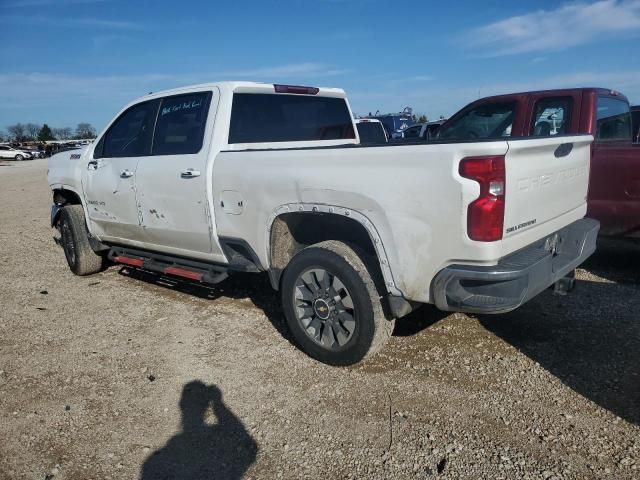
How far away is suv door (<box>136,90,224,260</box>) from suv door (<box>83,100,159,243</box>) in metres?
0.17

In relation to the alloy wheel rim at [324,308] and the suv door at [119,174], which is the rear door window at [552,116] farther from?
the suv door at [119,174]

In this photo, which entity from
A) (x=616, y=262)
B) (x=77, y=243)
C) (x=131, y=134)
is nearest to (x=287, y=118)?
(x=131, y=134)

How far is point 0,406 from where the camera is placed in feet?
11.2

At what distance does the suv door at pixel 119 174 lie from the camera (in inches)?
195

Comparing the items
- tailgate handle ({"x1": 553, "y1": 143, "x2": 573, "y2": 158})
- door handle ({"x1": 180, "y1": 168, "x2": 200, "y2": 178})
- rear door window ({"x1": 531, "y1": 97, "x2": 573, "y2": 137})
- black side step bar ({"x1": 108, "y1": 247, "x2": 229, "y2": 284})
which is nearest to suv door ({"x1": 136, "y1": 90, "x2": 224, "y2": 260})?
door handle ({"x1": 180, "y1": 168, "x2": 200, "y2": 178})

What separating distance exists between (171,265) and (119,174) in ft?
3.39

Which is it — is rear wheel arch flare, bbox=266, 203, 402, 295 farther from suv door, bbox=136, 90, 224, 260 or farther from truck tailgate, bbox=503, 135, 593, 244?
truck tailgate, bbox=503, 135, 593, 244

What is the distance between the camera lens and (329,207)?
11.1ft

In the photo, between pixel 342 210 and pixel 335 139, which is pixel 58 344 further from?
pixel 335 139

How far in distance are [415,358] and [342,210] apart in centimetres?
127

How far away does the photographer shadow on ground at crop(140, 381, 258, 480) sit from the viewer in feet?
8.82

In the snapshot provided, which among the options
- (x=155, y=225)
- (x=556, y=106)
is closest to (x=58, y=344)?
(x=155, y=225)

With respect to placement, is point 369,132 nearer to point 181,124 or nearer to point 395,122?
point 181,124

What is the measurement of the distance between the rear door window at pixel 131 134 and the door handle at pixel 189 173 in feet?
2.45
